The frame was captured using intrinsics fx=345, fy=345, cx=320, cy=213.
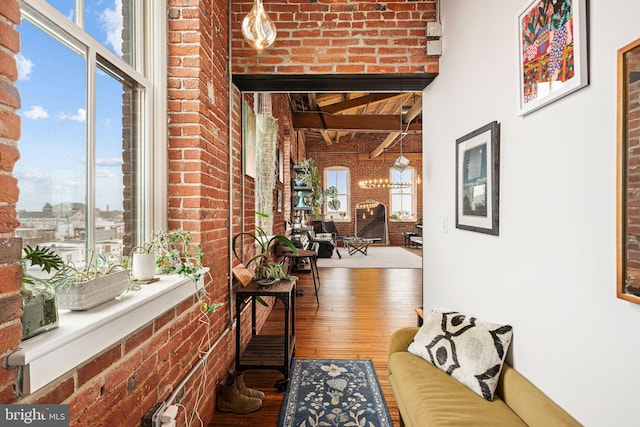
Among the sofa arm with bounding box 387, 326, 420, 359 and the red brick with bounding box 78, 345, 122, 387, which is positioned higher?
the red brick with bounding box 78, 345, 122, 387

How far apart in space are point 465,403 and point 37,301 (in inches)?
66.8

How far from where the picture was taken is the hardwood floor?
237cm

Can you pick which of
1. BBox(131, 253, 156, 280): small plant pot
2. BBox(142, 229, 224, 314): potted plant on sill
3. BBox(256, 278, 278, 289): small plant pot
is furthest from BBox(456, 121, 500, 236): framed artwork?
BBox(131, 253, 156, 280): small plant pot

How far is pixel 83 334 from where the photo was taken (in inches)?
38.9

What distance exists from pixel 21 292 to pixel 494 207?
6.45 feet

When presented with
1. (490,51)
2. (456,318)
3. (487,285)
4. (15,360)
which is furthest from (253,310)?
(490,51)

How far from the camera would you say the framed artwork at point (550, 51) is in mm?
1247

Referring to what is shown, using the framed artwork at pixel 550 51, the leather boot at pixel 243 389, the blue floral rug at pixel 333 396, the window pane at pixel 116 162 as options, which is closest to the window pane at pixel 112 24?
the window pane at pixel 116 162

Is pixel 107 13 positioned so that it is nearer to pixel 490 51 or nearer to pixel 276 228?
pixel 490 51

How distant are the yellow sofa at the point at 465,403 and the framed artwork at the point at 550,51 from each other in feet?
4.06

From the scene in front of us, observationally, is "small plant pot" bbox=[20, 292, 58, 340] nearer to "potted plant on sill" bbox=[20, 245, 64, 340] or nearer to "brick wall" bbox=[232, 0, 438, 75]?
"potted plant on sill" bbox=[20, 245, 64, 340]

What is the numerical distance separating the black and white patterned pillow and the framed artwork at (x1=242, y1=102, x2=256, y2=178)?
2002 mm

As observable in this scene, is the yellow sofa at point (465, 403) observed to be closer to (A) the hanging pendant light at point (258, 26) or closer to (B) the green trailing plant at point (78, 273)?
(B) the green trailing plant at point (78, 273)

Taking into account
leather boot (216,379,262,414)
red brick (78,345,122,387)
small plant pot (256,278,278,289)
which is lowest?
leather boot (216,379,262,414)
